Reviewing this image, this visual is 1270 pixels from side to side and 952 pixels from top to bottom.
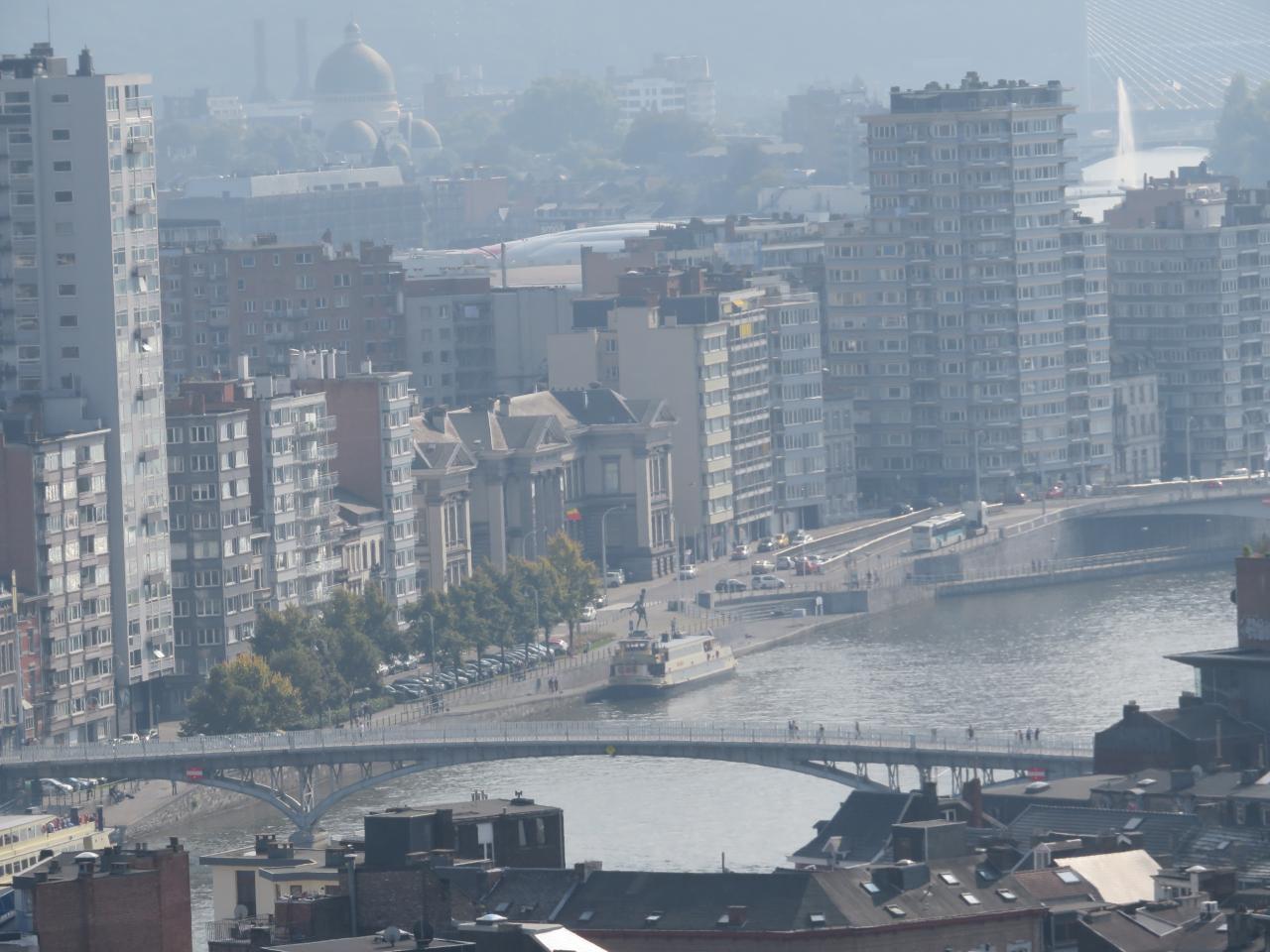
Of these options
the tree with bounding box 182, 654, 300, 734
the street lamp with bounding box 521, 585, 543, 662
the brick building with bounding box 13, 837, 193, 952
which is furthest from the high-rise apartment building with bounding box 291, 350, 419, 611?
the brick building with bounding box 13, 837, 193, 952

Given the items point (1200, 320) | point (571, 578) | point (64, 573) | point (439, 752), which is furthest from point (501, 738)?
point (1200, 320)

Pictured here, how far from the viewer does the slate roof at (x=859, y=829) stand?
6481 centimetres

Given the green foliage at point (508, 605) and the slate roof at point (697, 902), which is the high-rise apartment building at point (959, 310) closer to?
the green foliage at point (508, 605)

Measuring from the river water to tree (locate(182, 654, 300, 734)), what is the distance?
13.0ft

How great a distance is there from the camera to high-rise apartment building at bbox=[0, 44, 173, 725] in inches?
3873

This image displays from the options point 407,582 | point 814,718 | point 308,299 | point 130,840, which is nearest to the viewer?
point 130,840

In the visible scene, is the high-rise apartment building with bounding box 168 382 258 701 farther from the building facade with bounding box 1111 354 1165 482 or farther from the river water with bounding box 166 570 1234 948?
the building facade with bounding box 1111 354 1165 482

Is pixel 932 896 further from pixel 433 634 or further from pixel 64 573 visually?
pixel 433 634

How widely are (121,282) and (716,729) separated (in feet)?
63.1

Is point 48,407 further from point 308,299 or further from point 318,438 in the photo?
point 308,299

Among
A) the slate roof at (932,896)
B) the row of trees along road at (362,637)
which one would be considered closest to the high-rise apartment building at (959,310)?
the row of trees along road at (362,637)

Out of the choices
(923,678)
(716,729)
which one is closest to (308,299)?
(923,678)

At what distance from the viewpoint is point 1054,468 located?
456 feet

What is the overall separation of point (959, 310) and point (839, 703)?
40.5 m
